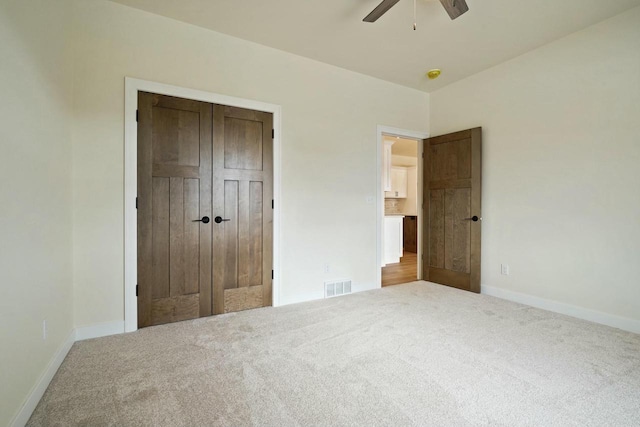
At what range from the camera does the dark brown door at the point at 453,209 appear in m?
3.78

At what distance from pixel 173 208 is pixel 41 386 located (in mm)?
1522

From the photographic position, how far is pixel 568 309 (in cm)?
300

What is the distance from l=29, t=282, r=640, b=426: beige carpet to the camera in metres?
1.51

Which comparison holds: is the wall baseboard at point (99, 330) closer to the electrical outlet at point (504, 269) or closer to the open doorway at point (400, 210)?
the open doorway at point (400, 210)

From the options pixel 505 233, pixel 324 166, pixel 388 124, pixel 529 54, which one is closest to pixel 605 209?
pixel 505 233

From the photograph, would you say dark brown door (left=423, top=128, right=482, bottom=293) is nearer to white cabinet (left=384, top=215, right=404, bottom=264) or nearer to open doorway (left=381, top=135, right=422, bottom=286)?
open doorway (left=381, top=135, right=422, bottom=286)

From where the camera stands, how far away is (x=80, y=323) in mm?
2404

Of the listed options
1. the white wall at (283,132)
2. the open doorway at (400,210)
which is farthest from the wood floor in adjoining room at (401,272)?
the white wall at (283,132)

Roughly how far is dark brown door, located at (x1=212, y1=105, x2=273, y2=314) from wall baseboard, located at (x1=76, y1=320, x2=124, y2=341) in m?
0.81

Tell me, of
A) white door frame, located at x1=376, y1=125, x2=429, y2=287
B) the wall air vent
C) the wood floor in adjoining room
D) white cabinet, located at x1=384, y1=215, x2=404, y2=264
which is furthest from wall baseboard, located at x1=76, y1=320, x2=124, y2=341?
white cabinet, located at x1=384, y1=215, x2=404, y2=264

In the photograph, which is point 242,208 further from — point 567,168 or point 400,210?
point 400,210

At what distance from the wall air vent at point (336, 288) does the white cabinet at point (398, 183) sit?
4713mm

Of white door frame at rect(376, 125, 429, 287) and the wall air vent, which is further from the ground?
white door frame at rect(376, 125, 429, 287)

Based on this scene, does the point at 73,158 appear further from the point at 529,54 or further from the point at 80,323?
the point at 529,54
